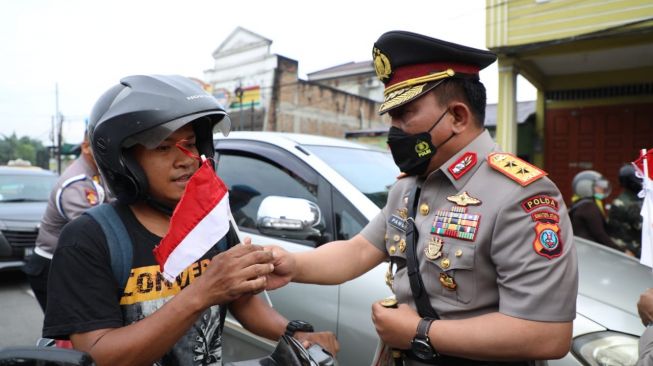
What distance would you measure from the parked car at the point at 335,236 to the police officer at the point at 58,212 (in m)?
0.88

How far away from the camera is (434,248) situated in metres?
1.41

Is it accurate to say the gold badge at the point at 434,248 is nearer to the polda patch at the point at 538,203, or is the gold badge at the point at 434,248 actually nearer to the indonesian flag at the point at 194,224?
the polda patch at the point at 538,203

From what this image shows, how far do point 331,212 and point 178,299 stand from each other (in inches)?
57.1

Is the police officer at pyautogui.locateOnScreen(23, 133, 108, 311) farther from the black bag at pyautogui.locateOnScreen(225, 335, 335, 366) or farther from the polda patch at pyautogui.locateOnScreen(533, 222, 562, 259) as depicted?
the polda patch at pyautogui.locateOnScreen(533, 222, 562, 259)

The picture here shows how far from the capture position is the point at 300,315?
2.53m

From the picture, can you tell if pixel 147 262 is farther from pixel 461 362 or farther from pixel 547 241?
pixel 547 241

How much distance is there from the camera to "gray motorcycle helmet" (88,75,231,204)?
132 cm

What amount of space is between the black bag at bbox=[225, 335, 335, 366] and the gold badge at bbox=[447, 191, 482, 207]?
568 millimetres

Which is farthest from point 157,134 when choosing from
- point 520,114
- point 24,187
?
point 520,114

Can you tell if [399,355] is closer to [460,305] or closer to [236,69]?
[460,305]

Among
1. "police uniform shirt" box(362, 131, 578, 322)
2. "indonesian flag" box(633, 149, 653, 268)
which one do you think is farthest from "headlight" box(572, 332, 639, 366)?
"police uniform shirt" box(362, 131, 578, 322)

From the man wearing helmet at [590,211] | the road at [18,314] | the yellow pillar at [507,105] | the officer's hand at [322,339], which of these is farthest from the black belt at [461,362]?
the yellow pillar at [507,105]

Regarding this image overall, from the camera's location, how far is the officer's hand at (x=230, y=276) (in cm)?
122

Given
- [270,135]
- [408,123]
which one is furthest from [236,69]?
[408,123]
